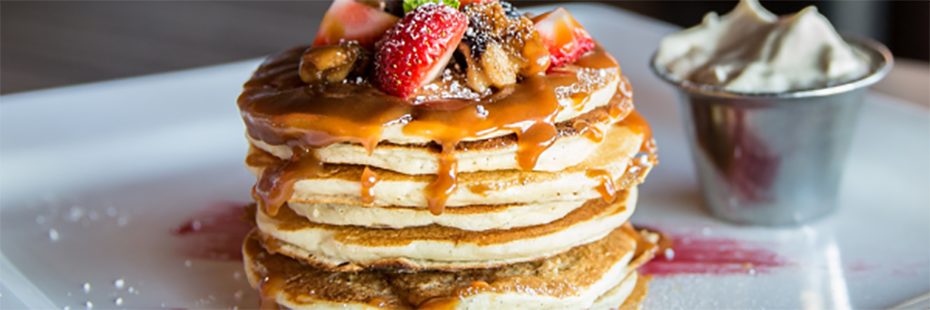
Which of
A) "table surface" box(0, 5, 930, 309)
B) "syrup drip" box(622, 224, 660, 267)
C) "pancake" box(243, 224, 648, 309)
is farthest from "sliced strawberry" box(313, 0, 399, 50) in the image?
"syrup drip" box(622, 224, 660, 267)

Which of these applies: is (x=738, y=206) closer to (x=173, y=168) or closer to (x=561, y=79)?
(x=561, y=79)

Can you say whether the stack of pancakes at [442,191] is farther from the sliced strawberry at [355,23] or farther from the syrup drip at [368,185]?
the sliced strawberry at [355,23]

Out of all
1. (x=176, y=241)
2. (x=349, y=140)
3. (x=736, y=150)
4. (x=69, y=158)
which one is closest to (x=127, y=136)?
(x=69, y=158)

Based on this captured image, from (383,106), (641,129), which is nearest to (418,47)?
(383,106)

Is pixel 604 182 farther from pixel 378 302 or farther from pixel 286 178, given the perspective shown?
pixel 286 178

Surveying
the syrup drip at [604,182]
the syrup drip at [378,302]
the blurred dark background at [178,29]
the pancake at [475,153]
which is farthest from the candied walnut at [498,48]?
the blurred dark background at [178,29]

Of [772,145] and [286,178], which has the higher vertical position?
[286,178]

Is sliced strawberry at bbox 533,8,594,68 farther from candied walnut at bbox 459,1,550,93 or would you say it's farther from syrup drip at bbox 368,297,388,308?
syrup drip at bbox 368,297,388,308
